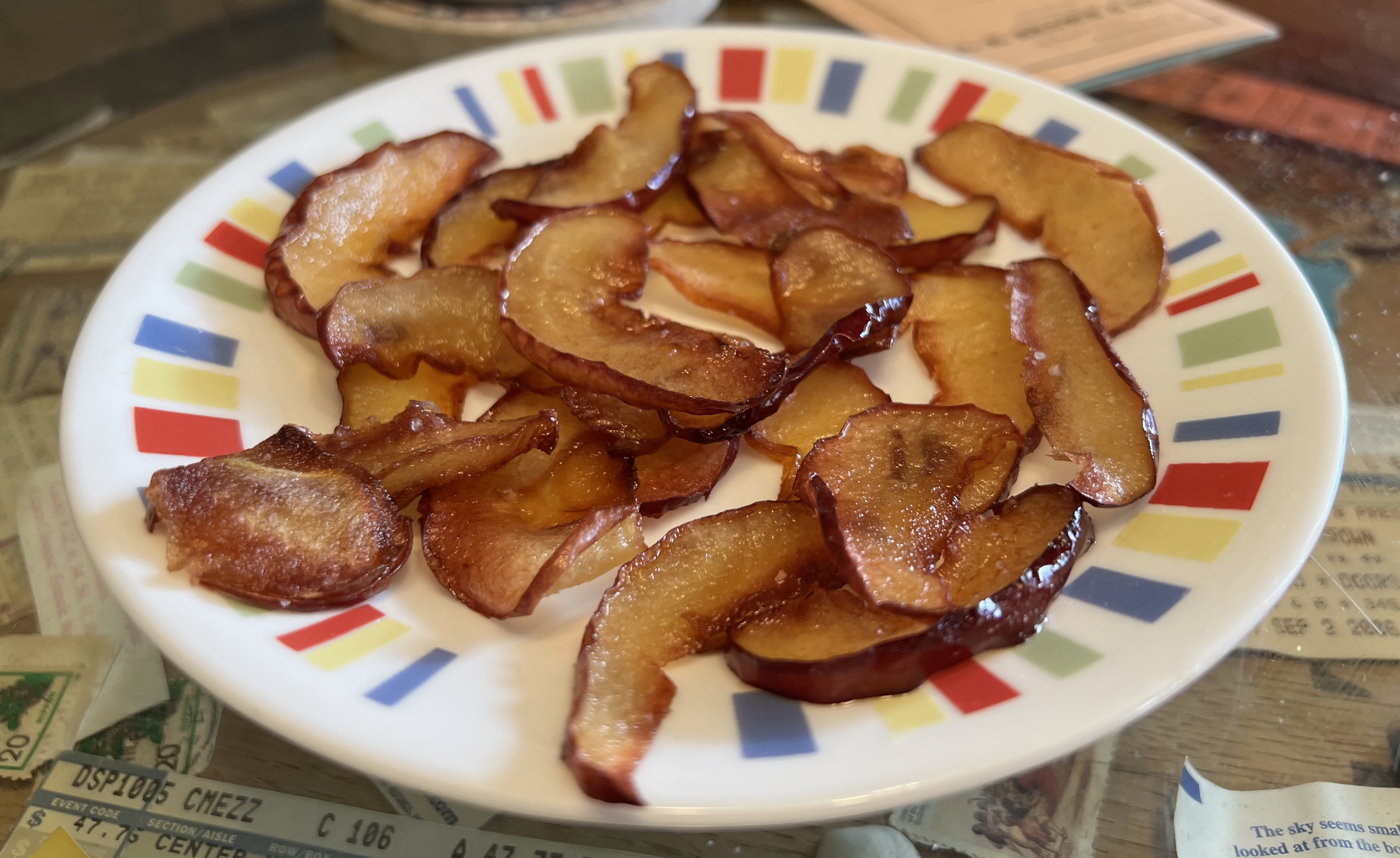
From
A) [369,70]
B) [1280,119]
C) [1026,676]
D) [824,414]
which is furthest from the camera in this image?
[369,70]

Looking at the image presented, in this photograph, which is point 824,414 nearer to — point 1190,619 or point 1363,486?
point 1190,619

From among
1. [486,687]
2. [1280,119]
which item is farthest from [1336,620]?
[1280,119]

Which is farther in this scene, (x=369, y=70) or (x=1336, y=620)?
(x=369, y=70)

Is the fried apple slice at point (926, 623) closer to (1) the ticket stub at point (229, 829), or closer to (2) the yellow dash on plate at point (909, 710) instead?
(2) the yellow dash on plate at point (909, 710)

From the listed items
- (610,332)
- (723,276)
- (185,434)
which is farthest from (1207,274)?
(185,434)

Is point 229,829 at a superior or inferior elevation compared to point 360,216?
inferior

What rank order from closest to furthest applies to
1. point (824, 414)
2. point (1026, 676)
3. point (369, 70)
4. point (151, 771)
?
point (1026, 676) < point (151, 771) < point (824, 414) < point (369, 70)

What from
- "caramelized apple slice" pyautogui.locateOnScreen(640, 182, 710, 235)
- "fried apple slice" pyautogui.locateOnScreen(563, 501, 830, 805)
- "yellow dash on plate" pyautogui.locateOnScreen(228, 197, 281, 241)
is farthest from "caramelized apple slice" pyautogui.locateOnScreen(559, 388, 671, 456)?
"yellow dash on plate" pyautogui.locateOnScreen(228, 197, 281, 241)

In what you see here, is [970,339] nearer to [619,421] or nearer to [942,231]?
[942,231]
